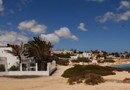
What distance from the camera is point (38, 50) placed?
160 feet

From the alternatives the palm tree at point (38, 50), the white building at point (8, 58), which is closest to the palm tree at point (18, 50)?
the palm tree at point (38, 50)

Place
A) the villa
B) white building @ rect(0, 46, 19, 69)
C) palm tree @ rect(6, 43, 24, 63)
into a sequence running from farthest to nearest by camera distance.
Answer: white building @ rect(0, 46, 19, 69), palm tree @ rect(6, 43, 24, 63), the villa

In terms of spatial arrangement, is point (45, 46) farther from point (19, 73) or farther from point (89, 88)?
point (89, 88)

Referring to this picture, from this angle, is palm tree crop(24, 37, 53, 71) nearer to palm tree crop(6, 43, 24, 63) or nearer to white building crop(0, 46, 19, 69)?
palm tree crop(6, 43, 24, 63)

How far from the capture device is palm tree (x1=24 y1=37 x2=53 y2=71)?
1911 inches

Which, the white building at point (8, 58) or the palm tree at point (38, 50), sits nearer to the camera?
the palm tree at point (38, 50)

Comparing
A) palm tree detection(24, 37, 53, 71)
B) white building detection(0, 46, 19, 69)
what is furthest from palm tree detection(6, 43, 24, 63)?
white building detection(0, 46, 19, 69)

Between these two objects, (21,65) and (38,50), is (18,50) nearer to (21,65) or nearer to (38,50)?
(38,50)

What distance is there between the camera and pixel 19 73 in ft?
145

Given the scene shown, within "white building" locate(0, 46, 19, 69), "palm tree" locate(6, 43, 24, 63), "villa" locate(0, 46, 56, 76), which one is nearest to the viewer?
"villa" locate(0, 46, 56, 76)

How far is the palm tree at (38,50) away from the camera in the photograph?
159ft

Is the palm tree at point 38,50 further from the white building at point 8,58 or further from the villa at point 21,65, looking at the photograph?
the white building at point 8,58

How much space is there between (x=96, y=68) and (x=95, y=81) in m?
20.3

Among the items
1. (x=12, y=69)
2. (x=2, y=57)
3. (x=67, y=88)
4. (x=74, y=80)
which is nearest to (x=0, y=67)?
(x=12, y=69)
